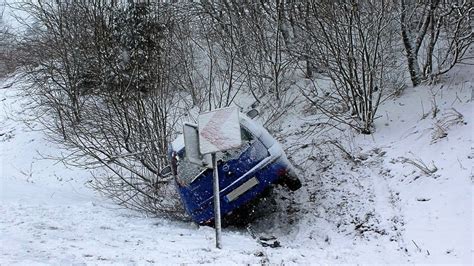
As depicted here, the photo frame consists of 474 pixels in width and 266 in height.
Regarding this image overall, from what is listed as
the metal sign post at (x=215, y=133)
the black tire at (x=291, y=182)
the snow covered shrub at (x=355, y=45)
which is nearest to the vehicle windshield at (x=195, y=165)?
the black tire at (x=291, y=182)

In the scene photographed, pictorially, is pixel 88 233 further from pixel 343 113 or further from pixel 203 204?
pixel 343 113

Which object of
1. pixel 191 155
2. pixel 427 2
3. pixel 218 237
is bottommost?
pixel 218 237

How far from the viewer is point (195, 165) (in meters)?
7.22

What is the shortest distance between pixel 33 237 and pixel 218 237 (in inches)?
104

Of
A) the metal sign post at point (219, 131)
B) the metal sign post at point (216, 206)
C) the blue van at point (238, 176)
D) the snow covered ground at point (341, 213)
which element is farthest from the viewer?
the blue van at point (238, 176)

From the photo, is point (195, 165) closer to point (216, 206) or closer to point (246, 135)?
point (246, 135)

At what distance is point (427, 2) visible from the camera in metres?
9.25

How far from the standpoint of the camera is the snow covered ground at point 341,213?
212 inches

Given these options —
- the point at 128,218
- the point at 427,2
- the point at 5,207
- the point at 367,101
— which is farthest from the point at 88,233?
the point at 427,2

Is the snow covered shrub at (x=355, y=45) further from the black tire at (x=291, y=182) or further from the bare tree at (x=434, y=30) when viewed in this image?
the black tire at (x=291, y=182)

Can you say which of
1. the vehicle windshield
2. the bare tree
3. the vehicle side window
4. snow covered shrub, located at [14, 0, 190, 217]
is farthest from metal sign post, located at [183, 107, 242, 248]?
the bare tree

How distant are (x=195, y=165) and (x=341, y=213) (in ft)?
7.48

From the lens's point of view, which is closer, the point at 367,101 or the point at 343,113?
the point at 367,101

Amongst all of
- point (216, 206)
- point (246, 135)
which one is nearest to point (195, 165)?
point (246, 135)
